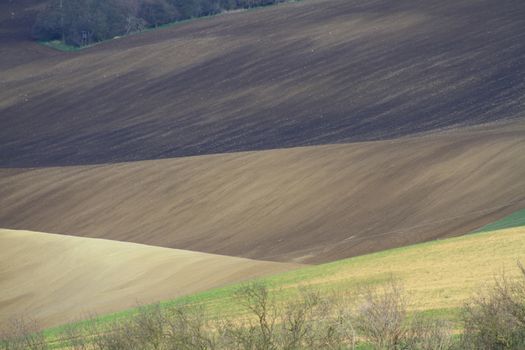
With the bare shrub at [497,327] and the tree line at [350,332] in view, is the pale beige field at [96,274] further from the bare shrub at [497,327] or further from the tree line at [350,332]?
the bare shrub at [497,327]

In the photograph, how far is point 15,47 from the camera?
89.4 meters

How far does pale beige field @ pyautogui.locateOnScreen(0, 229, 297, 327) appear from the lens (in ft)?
114

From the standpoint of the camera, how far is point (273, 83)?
65312mm

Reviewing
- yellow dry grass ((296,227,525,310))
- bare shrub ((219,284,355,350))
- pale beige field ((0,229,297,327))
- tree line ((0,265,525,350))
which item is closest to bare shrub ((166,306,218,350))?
tree line ((0,265,525,350))

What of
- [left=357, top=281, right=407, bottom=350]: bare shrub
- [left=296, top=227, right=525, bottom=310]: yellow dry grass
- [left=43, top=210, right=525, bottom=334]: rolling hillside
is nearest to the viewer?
[left=357, top=281, right=407, bottom=350]: bare shrub

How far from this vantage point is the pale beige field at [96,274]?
34.7 m

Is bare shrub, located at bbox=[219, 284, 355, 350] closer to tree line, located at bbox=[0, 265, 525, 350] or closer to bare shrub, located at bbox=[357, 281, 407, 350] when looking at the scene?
tree line, located at bbox=[0, 265, 525, 350]

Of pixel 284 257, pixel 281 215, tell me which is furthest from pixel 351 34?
pixel 284 257

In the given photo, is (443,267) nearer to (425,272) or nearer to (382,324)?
(425,272)

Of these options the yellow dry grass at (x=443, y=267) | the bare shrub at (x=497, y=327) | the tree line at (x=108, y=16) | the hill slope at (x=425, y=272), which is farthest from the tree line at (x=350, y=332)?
the tree line at (x=108, y=16)

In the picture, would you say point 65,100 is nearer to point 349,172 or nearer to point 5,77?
point 5,77

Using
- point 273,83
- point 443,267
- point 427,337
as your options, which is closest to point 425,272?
point 443,267

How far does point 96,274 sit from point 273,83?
1102 inches

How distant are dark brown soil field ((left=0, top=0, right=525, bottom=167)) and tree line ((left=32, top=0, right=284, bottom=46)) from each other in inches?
186
